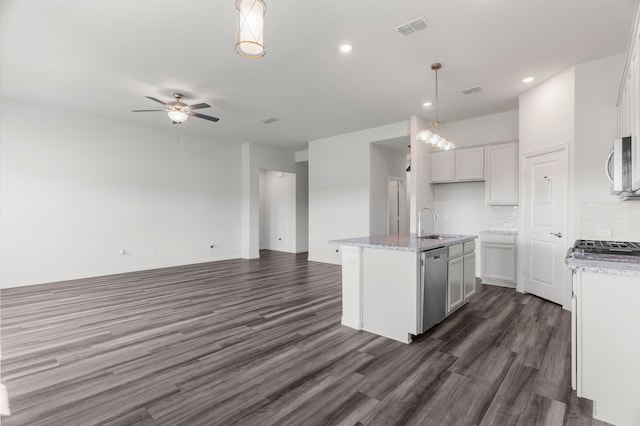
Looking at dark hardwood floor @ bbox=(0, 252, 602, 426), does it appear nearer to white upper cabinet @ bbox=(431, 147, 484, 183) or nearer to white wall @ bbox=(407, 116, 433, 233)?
white wall @ bbox=(407, 116, 433, 233)

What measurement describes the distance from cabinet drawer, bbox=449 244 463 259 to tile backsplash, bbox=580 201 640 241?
1.52 meters

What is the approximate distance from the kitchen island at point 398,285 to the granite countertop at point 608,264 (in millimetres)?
1194

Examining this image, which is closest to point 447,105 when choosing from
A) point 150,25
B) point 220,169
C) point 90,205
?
point 150,25

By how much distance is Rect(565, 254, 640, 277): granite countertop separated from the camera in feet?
5.92

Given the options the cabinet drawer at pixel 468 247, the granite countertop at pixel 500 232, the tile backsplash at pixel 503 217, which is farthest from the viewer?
the tile backsplash at pixel 503 217

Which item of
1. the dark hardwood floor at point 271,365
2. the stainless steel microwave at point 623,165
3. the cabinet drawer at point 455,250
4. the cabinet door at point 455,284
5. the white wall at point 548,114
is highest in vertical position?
the white wall at point 548,114

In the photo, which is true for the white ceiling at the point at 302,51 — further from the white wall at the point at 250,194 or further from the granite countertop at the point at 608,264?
the white wall at the point at 250,194

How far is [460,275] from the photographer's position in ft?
12.8

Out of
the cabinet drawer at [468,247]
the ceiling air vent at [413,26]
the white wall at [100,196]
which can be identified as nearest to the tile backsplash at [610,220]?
the cabinet drawer at [468,247]

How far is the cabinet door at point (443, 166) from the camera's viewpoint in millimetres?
6102

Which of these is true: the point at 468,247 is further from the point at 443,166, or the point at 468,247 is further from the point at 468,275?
the point at 443,166

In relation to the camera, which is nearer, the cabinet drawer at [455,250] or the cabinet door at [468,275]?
the cabinet drawer at [455,250]

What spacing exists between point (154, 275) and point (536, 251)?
6.88 m

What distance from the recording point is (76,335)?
321cm
